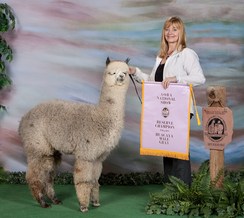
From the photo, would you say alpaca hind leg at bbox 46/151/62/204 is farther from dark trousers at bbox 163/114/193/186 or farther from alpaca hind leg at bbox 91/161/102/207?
dark trousers at bbox 163/114/193/186

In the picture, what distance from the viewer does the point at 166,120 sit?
470 centimetres

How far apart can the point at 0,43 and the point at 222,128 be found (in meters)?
2.65

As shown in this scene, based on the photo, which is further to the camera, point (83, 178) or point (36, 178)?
point (36, 178)

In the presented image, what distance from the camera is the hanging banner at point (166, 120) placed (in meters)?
4.61

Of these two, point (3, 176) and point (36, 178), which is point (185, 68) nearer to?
point (36, 178)

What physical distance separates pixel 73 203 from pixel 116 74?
1357mm

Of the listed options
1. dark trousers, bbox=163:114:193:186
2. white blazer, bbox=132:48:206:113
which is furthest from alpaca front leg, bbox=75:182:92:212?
white blazer, bbox=132:48:206:113

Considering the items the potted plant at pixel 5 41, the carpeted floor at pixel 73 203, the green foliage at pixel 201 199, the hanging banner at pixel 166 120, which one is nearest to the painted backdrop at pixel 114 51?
the potted plant at pixel 5 41

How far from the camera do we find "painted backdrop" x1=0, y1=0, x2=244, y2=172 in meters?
5.98

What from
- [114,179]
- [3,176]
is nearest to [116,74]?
[114,179]

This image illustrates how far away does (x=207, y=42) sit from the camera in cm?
598

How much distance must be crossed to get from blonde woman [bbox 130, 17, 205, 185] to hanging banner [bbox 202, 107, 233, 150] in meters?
0.29

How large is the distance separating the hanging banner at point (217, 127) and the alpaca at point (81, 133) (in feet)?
2.48

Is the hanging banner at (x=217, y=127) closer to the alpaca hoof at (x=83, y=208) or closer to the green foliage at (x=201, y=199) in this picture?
the green foliage at (x=201, y=199)
